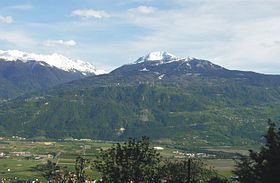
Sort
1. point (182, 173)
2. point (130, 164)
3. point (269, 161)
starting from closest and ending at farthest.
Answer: point (269, 161) → point (130, 164) → point (182, 173)

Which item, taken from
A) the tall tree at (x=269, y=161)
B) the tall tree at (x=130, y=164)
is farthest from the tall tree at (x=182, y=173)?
the tall tree at (x=269, y=161)

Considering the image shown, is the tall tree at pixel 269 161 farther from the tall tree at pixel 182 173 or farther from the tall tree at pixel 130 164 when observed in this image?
the tall tree at pixel 182 173

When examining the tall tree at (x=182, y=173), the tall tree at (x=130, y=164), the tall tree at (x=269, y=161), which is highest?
the tall tree at (x=269, y=161)

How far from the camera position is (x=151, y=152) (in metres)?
84.6

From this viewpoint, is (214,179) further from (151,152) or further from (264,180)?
(264,180)

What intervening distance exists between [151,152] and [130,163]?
14.5 feet

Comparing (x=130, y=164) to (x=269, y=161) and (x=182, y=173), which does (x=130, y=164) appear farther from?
(x=269, y=161)

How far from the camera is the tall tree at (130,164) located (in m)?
81.2

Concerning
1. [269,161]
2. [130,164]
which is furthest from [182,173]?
[269,161]

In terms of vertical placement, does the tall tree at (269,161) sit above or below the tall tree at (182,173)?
above

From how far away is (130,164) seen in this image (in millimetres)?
82062

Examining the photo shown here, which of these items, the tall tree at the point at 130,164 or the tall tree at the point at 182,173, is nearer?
the tall tree at the point at 130,164

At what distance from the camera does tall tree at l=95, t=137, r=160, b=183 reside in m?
81.2

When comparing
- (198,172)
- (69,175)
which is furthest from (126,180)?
(69,175)
